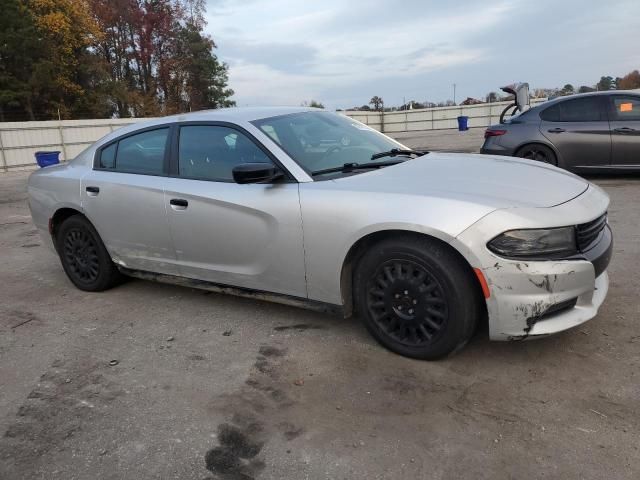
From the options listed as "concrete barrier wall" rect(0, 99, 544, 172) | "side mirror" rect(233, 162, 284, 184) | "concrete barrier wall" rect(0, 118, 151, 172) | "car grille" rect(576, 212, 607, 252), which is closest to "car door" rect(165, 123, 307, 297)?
"side mirror" rect(233, 162, 284, 184)

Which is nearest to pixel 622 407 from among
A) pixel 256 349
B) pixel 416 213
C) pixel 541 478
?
pixel 541 478

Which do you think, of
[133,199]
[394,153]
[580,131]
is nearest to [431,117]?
[580,131]

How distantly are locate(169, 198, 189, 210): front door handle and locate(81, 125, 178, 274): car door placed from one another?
10 cm

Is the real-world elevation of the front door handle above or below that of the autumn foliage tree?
below

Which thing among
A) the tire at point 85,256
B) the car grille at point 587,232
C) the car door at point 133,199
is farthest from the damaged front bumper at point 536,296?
the tire at point 85,256

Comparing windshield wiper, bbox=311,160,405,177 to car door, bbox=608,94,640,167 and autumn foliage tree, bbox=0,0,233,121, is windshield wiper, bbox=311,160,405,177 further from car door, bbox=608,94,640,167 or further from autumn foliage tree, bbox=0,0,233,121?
autumn foliage tree, bbox=0,0,233,121

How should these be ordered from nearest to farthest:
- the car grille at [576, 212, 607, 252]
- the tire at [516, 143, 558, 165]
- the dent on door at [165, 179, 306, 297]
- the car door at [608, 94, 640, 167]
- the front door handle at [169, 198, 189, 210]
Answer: the car grille at [576, 212, 607, 252] → the dent on door at [165, 179, 306, 297] → the front door handle at [169, 198, 189, 210] → the car door at [608, 94, 640, 167] → the tire at [516, 143, 558, 165]

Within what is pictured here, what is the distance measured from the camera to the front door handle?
3.73 m

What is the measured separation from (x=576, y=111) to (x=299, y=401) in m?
7.34

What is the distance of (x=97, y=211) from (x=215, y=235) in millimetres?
1335

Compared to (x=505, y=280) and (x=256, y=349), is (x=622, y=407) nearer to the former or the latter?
(x=505, y=280)

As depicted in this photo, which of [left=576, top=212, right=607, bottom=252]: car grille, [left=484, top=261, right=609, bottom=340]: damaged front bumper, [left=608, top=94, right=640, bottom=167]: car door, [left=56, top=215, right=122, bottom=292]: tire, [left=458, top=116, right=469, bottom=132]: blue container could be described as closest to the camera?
[left=484, top=261, right=609, bottom=340]: damaged front bumper

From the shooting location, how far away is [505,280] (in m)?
2.67

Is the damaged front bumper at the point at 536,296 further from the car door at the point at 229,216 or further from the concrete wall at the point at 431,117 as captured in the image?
the concrete wall at the point at 431,117
